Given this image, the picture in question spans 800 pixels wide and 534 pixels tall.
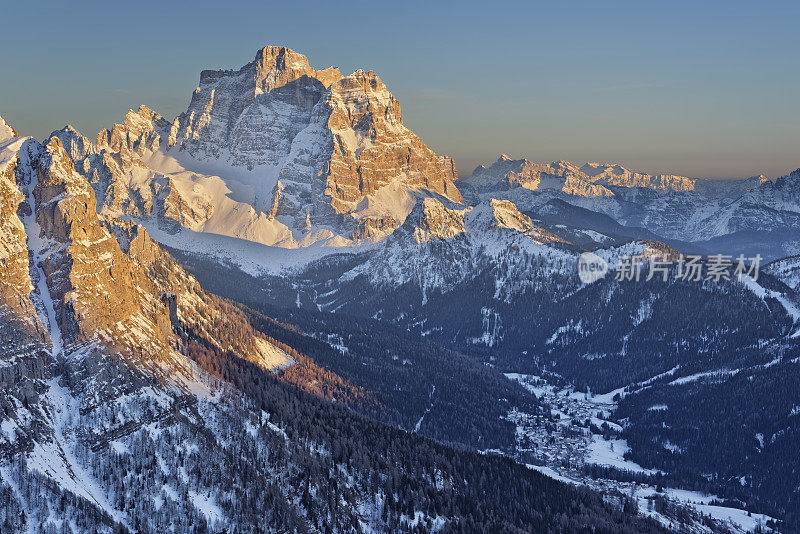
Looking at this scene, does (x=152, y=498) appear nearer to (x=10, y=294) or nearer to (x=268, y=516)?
(x=268, y=516)

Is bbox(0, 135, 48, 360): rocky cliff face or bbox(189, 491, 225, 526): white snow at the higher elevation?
bbox(0, 135, 48, 360): rocky cliff face

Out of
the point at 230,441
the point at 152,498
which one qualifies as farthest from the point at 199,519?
the point at 230,441

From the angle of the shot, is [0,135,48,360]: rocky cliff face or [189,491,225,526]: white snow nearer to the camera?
[189,491,225,526]: white snow

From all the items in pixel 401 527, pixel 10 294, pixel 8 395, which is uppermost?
pixel 10 294

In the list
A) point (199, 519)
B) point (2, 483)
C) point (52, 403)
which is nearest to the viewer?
point (2, 483)

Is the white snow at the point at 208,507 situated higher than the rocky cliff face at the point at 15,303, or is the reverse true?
the rocky cliff face at the point at 15,303

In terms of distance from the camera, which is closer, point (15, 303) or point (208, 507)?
point (208, 507)

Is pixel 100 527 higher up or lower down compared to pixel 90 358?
lower down

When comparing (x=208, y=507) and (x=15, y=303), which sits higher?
(x=15, y=303)

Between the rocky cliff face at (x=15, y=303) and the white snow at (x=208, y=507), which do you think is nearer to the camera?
the white snow at (x=208, y=507)

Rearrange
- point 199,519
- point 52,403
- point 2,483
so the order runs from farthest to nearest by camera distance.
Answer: point 52,403 < point 199,519 < point 2,483

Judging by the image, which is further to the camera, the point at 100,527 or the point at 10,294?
the point at 10,294
